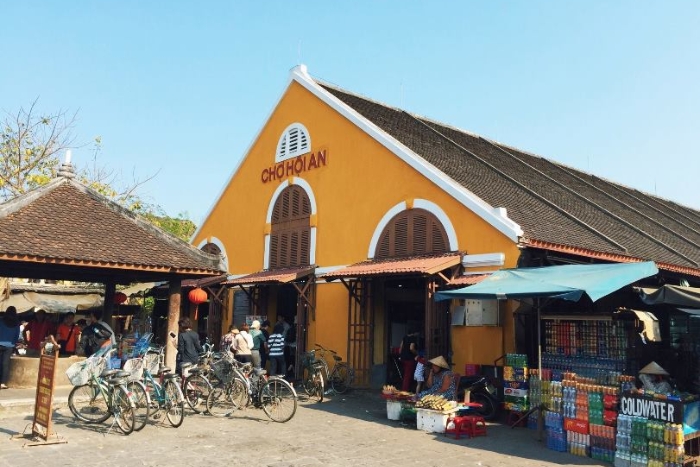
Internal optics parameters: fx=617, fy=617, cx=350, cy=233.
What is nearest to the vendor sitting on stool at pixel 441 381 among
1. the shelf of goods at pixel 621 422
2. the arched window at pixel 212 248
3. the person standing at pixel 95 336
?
the shelf of goods at pixel 621 422

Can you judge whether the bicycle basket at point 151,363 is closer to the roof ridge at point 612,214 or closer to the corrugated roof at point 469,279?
the corrugated roof at point 469,279

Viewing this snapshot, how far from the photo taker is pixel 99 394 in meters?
10.2

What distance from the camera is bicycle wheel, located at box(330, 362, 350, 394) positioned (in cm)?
1411

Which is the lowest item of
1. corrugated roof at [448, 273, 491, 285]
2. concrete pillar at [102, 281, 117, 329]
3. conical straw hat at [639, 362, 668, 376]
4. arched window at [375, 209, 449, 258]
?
conical straw hat at [639, 362, 668, 376]

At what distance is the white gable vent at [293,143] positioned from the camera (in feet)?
58.3

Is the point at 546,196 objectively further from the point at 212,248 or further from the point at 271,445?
the point at 212,248

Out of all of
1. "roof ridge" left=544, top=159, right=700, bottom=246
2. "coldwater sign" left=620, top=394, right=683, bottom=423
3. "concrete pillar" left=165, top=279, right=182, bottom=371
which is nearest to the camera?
"coldwater sign" left=620, top=394, right=683, bottom=423

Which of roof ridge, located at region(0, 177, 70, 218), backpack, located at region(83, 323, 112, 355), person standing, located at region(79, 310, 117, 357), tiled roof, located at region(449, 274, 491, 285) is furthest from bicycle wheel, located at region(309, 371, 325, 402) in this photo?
roof ridge, located at region(0, 177, 70, 218)

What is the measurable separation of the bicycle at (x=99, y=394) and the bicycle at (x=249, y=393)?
1.84 meters

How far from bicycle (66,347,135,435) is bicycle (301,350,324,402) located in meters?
4.31

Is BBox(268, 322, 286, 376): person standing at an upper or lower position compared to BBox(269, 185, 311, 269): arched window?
lower

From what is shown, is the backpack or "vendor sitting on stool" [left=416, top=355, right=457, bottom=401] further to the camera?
the backpack

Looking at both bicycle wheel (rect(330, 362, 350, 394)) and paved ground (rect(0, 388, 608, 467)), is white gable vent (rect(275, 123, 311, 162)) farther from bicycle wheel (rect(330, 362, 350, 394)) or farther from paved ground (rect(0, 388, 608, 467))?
paved ground (rect(0, 388, 608, 467))

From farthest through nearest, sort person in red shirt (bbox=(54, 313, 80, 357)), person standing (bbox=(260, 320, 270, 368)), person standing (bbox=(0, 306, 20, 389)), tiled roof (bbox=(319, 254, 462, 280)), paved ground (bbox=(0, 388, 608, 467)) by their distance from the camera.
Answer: person standing (bbox=(260, 320, 270, 368)), person standing (bbox=(0, 306, 20, 389)), person in red shirt (bbox=(54, 313, 80, 357)), tiled roof (bbox=(319, 254, 462, 280)), paved ground (bbox=(0, 388, 608, 467))
